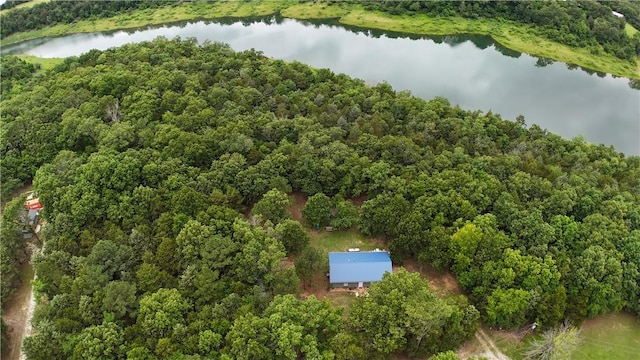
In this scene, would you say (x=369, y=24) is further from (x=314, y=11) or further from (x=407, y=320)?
(x=407, y=320)

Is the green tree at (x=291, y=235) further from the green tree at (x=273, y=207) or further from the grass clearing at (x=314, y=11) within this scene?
the grass clearing at (x=314, y=11)

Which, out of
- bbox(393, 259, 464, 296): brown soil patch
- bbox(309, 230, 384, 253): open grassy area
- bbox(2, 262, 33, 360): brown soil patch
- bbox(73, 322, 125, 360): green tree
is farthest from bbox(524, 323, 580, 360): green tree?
bbox(2, 262, 33, 360): brown soil patch

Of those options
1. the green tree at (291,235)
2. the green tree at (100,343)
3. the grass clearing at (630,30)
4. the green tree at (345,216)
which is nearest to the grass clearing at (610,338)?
the green tree at (345,216)

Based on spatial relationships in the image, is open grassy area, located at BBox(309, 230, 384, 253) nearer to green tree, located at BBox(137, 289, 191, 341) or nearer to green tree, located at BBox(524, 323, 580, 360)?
green tree, located at BBox(137, 289, 191, 341)

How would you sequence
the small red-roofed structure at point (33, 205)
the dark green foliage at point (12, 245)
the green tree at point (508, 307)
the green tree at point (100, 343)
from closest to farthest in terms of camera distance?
the green tree at point (100, 343) → the green tree at point (508, 307) → the dark green foliage at point (12, 245) → the small red-roofed structure at point (33, 205)

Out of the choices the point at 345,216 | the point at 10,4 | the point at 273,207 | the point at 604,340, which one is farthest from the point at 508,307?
the point at 10,4

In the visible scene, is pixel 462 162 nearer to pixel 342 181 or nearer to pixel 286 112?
pixel 342 181
